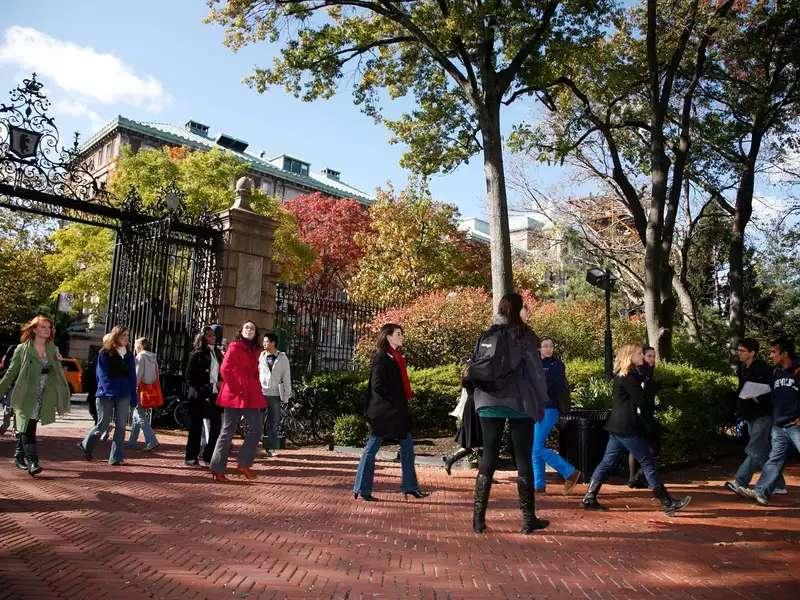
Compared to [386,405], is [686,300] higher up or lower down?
higher up

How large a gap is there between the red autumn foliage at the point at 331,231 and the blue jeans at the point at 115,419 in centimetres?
3052

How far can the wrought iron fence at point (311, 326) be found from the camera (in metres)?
15.2

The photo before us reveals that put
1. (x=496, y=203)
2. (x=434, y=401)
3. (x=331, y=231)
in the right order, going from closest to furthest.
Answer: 1. (x=434, y=401)
2. (x=496, y=203)
3. (x=331, y=231)

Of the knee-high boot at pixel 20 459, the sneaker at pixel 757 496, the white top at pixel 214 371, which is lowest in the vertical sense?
the sneaker at pixel 757 496

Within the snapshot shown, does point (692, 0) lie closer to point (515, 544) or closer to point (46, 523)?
point (515, 544)

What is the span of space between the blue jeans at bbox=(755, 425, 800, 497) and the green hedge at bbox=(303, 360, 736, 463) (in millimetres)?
2283

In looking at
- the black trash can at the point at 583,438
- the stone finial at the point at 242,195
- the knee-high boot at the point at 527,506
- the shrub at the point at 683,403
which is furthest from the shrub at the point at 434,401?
the knee-high boot at the point at 527,506

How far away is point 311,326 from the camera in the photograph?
52.0 ft

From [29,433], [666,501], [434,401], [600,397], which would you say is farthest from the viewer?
[434,401]

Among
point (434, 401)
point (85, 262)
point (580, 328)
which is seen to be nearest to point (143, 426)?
point (434, 401)

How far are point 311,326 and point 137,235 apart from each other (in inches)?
171

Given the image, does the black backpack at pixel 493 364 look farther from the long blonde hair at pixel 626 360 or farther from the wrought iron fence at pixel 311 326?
the wrought iron fence at pixel 311 326

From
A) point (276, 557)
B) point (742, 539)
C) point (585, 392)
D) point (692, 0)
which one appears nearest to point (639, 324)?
point (692, 0)

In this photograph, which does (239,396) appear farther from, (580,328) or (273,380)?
(580,328)
